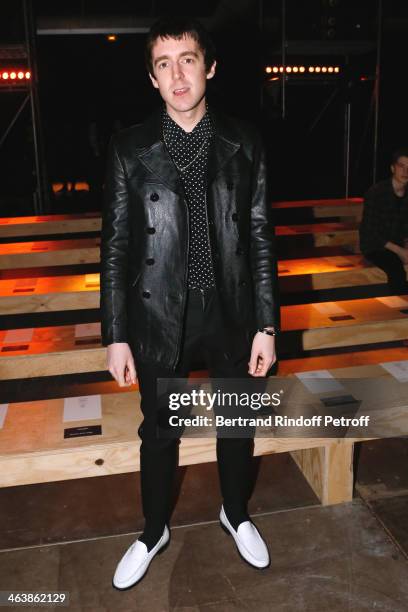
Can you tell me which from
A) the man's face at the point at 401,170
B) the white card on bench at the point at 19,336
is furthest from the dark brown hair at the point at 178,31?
the man's face at the point at 401,170

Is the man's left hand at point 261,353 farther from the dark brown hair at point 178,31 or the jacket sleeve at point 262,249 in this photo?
the dark brown hair at point 178,31

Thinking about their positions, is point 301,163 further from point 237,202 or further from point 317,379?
point 237,202

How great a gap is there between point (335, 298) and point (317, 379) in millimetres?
1752

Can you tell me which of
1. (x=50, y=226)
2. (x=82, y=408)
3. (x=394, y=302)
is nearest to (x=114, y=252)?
(x=82, y=408)

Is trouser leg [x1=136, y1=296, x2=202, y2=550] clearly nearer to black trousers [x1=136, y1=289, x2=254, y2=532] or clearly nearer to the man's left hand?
black trousers [x1=136, y1=289, x2=254, y2=532]

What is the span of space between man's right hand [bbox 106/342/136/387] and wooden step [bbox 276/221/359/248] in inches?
143

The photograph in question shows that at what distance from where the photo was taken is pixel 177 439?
82.1 inches

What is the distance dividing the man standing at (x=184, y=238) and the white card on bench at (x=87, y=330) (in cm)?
164

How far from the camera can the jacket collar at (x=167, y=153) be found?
5.87 feet

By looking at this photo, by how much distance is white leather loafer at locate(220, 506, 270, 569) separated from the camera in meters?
2.17

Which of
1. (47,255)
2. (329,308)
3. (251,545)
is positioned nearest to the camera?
(251,545)

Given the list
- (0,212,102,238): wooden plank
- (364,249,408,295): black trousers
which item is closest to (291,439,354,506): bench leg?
(364,249,408,295): black trousers

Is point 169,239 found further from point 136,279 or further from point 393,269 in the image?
point 393,269

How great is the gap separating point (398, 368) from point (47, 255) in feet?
10.1
